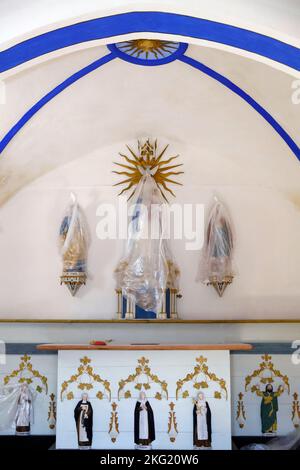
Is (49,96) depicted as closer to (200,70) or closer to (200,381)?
(200,70)

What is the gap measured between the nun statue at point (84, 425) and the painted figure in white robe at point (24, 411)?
3.19 ft

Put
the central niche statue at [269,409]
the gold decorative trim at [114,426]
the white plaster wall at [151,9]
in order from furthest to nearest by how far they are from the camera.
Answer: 1. the central niche statue at [269,409]
2. the gold decorative trim at [114,426]
3. the white plaster wall at [151,9]

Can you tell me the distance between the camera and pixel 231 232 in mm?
7266

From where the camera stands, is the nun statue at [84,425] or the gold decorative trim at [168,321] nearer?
the nun statue at [84,425]

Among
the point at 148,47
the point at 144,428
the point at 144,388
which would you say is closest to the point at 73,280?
the point at 144,388

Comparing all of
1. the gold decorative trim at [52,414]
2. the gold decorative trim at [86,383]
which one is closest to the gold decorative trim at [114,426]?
the gold decorative trim at [86,383]

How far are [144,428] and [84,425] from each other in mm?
633

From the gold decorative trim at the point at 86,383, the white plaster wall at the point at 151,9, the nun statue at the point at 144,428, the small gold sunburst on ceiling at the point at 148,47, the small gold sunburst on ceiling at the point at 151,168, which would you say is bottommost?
the nun statue at the point at 144,428

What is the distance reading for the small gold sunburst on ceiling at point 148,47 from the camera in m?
5.89

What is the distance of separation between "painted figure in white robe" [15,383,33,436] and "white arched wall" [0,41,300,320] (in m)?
0.94

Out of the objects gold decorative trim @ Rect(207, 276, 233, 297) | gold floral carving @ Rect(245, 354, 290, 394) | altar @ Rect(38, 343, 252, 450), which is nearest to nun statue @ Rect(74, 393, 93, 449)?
altar @ Rect(38, 343, 252, 450)

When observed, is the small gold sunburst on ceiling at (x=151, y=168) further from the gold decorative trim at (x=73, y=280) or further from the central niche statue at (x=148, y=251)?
the gold decorative trim at (x=73, y=280)

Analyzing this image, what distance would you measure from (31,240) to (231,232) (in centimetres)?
258
